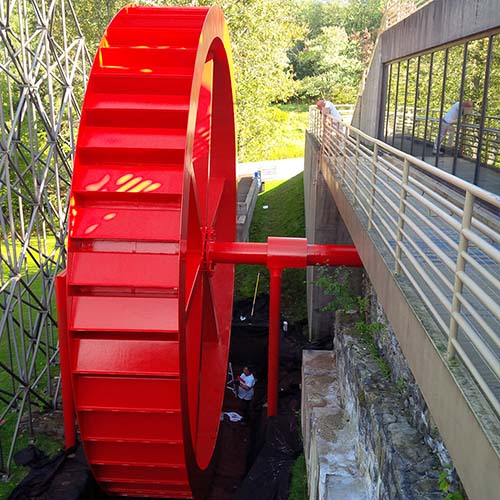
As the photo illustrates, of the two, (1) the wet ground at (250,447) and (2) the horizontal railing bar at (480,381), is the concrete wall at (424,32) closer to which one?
(2) the horizontal railing bar at (480,381)

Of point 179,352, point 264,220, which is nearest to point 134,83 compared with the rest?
point 179,352

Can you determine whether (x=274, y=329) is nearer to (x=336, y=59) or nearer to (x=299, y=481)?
(x=299, y=481)

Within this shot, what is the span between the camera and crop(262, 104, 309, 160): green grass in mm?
21862

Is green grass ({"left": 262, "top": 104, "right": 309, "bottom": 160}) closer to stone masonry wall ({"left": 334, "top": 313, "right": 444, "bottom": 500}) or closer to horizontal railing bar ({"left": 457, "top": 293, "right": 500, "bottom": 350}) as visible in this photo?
stone masonry wall ({"left": 334, "top": 313, "right": 444, "bottom": 500})

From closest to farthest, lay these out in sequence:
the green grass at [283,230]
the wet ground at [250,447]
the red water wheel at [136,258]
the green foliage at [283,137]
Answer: the red water wheel at [136,258] → the wet ground at [250,447] → the green grass at [283,230] → the green foliage at [283,137]

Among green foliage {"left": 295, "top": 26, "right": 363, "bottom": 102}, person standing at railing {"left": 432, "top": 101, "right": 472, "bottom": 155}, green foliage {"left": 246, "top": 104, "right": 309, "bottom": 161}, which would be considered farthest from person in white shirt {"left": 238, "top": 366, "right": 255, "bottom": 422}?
green foliage {"left": 295, "top": 26, "right": 363, "bottom": 102}

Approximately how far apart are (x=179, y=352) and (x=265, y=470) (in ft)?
7.26

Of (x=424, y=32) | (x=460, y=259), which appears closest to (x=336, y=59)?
(x=424, y=32)

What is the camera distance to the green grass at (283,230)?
11477mm

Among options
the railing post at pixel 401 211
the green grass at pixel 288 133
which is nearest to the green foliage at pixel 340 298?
the railing post at pixel 401 211

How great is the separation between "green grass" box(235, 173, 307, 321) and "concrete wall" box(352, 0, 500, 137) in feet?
10.1

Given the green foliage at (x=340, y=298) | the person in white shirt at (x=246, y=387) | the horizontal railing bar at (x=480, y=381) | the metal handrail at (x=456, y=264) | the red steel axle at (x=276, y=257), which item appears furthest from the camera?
the person in white shirt at (x=246, y=387)

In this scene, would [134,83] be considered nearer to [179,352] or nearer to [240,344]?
[179,352]

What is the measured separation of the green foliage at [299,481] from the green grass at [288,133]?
580 inches
